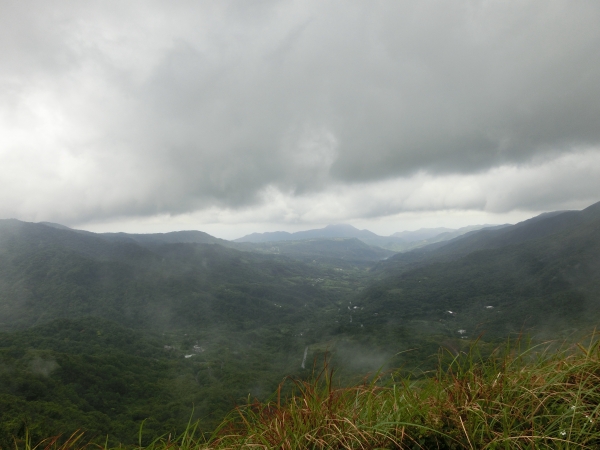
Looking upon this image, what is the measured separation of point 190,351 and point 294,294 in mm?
98803

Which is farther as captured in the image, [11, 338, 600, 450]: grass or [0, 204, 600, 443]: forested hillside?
[0, 204, 600, 443]: forested hillside

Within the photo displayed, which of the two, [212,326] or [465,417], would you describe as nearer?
[465,417]

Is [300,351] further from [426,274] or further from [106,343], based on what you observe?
[426,274]

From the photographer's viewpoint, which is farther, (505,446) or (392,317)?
(392,317)

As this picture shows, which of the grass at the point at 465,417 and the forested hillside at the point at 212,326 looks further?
the forested hillside at the point at 212,326

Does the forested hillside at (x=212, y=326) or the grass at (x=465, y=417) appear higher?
the grass at (x=465, y=417)

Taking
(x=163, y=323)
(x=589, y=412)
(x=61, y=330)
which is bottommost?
(x=163, y=323)

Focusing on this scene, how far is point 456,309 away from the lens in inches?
5157

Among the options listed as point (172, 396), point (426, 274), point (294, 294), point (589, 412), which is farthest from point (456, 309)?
point (589, 412)

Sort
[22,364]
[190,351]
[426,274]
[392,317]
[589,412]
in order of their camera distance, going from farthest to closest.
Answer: [426,274]
[392,317]
[190,351]
[22,364]
[589,412]

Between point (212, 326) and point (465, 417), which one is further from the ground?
point (465, 417)

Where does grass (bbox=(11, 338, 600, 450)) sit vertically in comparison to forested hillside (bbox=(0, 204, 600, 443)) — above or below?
above

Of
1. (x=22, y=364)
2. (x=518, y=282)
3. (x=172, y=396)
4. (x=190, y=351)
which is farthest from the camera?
(x=518, y=282)

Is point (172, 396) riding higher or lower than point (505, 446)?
lower
